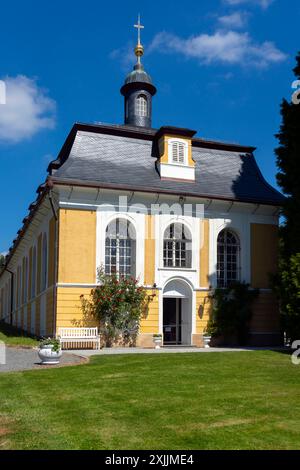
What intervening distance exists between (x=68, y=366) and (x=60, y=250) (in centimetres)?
727

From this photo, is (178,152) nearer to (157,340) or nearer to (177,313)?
(177,313)

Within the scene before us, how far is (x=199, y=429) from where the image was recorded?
7.87 metres

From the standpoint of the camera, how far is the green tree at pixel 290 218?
2031 cm

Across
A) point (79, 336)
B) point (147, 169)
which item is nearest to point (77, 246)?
point (79, 336)

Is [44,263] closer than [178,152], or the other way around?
[178,152]

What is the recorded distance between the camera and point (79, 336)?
21250 mm

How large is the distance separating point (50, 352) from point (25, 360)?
5.04 feet

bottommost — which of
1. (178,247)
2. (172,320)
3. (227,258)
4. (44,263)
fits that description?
(172,320)

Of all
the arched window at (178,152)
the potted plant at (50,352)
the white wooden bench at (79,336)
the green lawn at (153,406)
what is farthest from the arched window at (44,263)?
the green lawn at (153,406)

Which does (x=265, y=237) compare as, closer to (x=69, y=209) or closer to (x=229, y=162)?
(x=229, y=162)

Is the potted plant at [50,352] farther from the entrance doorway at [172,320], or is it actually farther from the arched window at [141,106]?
the arched window at [141,106]

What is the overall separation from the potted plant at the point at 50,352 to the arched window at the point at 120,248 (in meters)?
7.26

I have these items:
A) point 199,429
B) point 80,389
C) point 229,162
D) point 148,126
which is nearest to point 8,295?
point 148,126

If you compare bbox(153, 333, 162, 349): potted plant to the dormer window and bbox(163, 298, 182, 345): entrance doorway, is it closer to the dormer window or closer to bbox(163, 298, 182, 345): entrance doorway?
bbox(163, 298, 182, 345): entrance doorway
